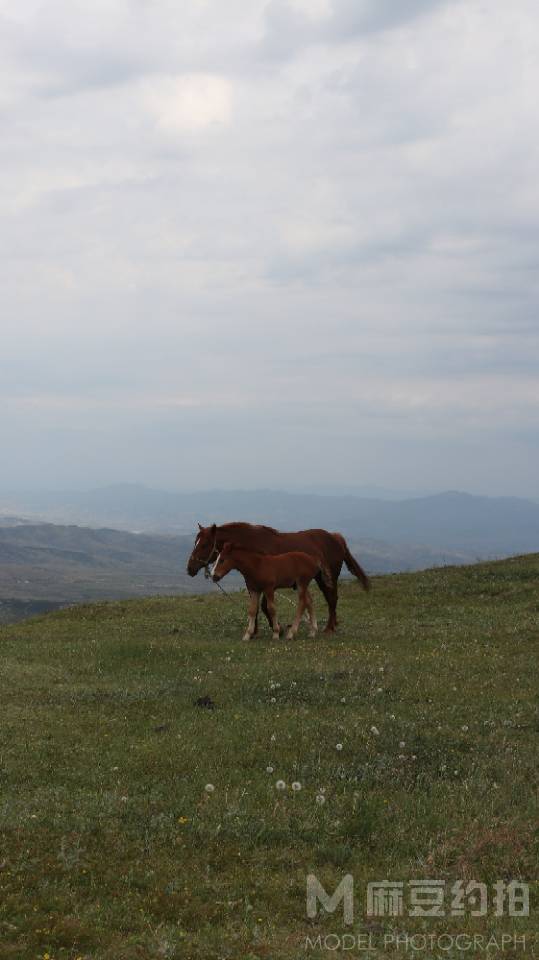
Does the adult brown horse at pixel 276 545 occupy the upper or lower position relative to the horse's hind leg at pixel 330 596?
upper

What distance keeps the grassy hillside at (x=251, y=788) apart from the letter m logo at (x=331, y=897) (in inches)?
5.4

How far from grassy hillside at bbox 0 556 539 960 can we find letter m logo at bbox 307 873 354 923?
0.45ft

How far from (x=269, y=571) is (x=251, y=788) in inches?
474

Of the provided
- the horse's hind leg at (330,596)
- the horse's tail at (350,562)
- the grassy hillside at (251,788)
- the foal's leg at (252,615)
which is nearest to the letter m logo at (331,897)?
the grassy hillside at (251,788)

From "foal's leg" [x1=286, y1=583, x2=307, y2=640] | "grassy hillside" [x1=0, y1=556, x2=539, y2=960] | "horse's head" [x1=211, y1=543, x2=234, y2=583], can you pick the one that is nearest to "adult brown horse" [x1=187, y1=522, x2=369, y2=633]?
"horse's head" [x1=211, y1=543, x2=234, y2=583]

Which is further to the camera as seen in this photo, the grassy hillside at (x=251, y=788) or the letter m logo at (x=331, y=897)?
the letter m logo at (x=331, y=897)

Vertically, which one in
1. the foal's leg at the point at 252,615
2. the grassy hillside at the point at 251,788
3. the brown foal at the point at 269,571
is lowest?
the grassy hillside at the point at 251,788

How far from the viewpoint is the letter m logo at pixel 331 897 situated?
32.0ft

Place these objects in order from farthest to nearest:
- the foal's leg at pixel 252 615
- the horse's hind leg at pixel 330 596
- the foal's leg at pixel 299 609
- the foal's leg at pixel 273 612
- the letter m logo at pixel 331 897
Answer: the horse's hind leg at pixel 330 596, the foal's leg at pixel 252 615, the foal's leg at pixel 299 609, the foal's leg at pixel 273 612, the letter m logo at pixel 331 897

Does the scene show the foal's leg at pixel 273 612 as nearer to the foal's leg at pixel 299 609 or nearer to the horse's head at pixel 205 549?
the foal's leg at pixel 299 609

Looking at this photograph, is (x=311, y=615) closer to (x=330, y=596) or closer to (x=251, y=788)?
(x=330, y=596)

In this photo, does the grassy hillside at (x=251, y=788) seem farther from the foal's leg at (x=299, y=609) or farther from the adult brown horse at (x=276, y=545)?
the adult brown horse at (x=276, y=545)

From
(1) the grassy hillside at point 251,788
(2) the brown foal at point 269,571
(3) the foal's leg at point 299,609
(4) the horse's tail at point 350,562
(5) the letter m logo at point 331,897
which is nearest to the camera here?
(1) the grassy hillside at point 251,788

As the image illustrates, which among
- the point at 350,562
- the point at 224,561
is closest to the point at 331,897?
the point at 224,561
